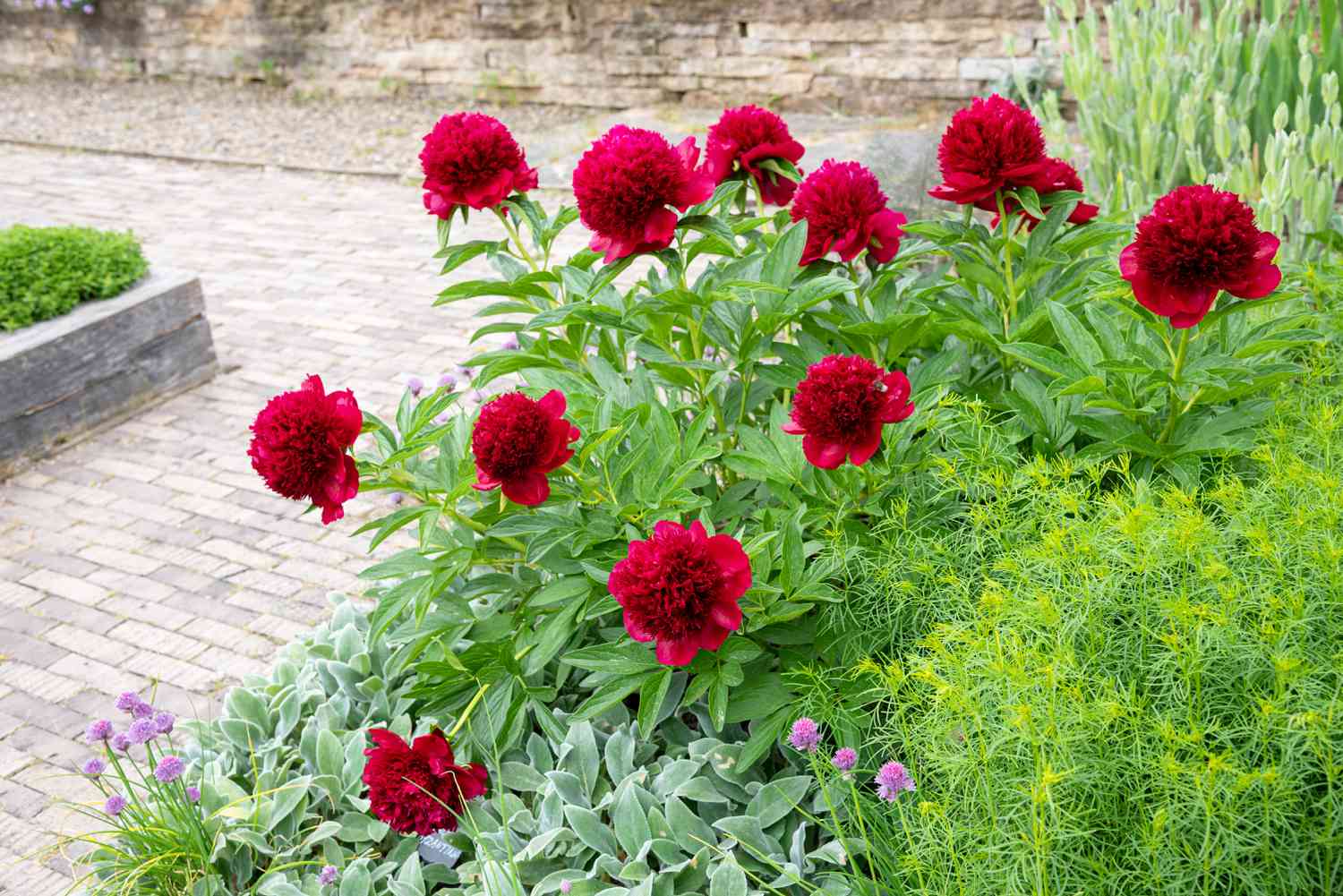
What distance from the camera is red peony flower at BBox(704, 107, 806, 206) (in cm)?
261

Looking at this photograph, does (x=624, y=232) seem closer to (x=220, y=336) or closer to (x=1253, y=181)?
(x=1253, y=181)

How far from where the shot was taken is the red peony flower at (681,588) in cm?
183

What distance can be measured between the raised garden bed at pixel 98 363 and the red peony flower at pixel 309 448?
318 centimetres

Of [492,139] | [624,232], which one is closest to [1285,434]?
[624,232]

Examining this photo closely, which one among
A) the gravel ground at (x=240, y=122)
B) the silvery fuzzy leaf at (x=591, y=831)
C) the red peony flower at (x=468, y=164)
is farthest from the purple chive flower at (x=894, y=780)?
the gravel ground at (x=240, y=122)

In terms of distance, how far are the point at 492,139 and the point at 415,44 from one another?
26.3ft

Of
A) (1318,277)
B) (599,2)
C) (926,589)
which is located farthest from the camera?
(599,2)

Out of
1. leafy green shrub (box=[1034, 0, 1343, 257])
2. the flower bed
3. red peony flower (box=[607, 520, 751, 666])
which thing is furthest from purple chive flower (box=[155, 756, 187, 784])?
leafy green shrub (box=[1034, 0, 1343, 257])

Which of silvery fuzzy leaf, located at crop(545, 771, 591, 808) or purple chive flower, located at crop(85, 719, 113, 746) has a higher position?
purple chive flower, located at crop(85, 719, 113, 746)

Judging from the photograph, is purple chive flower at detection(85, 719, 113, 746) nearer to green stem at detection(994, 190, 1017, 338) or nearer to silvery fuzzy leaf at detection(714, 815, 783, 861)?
silvery fuzzy leaf at detection(714, 815, 783, 861)

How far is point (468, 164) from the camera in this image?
243 centimetres

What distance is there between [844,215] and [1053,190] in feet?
1.38

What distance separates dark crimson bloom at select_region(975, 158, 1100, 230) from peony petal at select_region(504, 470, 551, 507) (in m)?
1.05

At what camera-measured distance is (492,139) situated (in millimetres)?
2432
